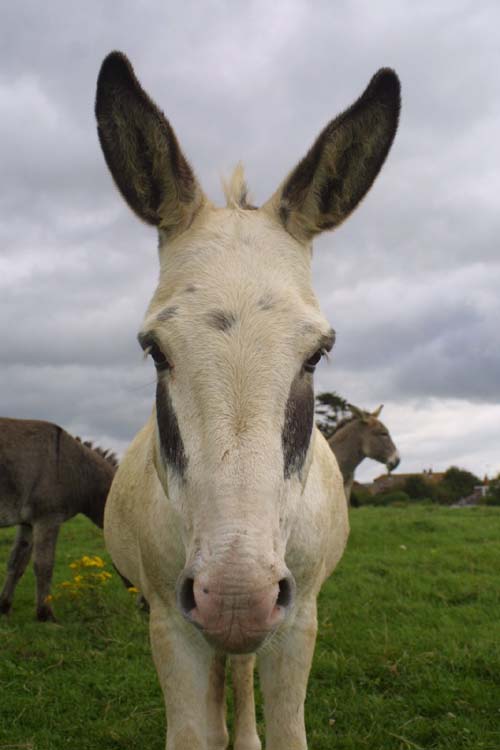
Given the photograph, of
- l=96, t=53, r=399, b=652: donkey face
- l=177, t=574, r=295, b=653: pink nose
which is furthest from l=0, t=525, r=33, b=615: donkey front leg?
l=177, t=574, r=295, b=653: pink nose

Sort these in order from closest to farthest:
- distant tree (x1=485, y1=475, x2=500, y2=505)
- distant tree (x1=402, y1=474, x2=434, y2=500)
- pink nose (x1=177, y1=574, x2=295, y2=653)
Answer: pink nose (x1=177, y1=574, x2=295, y2=653) < distant tree (x1=485, y1=475, x2=500, y2=505) < distant tree (x1=402, y1=474, x2=434, y2=500)

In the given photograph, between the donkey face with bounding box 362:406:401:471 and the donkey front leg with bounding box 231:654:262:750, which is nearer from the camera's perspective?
the donkey front leg with bounding box 231:654:262:750

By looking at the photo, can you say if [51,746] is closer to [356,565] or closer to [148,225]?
[148,225]

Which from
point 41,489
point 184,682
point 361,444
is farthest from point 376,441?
point 184,682

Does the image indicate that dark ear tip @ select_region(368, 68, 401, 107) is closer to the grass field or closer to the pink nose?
the pink nose

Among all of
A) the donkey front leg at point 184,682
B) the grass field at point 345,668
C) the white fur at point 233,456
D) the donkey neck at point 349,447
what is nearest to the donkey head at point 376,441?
the donkey neck at point 349,447

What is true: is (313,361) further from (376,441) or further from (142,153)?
(376,441)

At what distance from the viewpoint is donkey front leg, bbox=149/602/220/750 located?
10.6 feet

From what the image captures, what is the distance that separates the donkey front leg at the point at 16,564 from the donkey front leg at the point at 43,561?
0.47 metres

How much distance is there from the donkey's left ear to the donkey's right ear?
1.36 feet

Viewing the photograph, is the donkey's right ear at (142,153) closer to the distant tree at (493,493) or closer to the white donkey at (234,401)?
the white donkey at (234,401)

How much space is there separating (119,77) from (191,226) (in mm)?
692

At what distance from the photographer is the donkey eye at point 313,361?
2.66 metres

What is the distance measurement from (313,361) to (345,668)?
4.78 m
